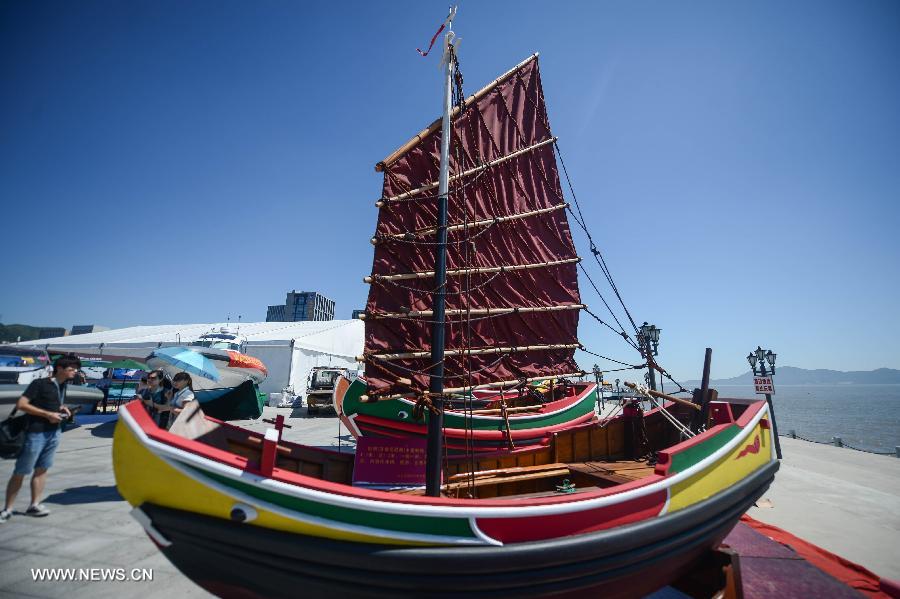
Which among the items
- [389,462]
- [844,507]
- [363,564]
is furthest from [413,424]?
[844,507]

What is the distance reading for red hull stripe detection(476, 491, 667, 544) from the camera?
284cm

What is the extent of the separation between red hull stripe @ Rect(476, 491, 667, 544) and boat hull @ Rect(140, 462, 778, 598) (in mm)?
76

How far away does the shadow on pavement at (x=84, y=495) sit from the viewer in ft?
17.2

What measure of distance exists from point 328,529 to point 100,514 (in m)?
4.70

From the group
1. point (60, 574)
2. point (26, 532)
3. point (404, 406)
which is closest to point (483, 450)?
point (404, 406)

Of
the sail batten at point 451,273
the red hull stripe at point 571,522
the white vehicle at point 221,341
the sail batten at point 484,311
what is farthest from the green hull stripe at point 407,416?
the white vehicle at point 221,341

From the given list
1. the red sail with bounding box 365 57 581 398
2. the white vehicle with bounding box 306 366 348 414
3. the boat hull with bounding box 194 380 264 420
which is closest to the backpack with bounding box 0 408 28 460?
the red sail with bounding box 365 57 581 398

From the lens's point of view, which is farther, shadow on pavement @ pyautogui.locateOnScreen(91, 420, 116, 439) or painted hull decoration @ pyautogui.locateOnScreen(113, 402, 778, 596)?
shadow on pavement @ pyautogui.locateOnScreen(91, 420, 116, 439)

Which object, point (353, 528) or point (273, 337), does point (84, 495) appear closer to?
point (353, 528)

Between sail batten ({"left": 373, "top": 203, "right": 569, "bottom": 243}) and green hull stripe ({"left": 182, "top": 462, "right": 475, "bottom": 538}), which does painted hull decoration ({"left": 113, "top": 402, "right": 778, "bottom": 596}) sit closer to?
green hull stripe ({"left": 182, "top": 462, "right": 475, "bottom": 538})

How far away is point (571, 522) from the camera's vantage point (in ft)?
9.98

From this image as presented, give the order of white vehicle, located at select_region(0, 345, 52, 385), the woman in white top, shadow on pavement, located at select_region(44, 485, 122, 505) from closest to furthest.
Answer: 1. shadow on pavement, located at select_region(44, 485, 122, 505)
2. the woman in white top
3. white vehicle, located at select_region(0, 345, 52, 385)

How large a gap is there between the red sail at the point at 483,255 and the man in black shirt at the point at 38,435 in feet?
12.9

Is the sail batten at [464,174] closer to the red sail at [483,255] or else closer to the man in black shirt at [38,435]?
the red sail at [483,255]
